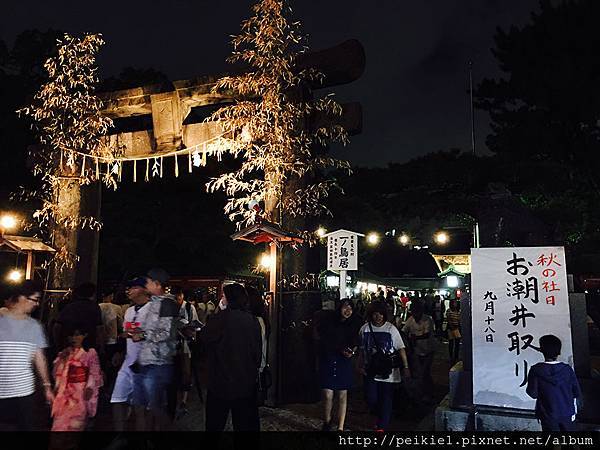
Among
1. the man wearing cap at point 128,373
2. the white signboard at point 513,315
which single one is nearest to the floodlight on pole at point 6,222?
the man wearing cap at point 128,373

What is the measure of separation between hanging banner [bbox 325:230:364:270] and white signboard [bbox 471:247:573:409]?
716 centimetres

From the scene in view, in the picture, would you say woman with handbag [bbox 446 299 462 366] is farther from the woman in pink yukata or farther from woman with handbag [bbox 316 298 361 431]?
the woman in pink yukata

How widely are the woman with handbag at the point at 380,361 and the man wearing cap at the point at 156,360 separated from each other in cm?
280

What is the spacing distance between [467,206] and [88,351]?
491 inches

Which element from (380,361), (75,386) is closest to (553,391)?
(380,361)

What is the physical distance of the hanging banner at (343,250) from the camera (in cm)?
1457

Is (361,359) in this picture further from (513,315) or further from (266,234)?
(266,234)

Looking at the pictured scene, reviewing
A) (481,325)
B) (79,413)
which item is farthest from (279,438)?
(481,325)

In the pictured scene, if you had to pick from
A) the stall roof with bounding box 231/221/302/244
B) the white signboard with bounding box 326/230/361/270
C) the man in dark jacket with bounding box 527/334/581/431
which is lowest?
the man in dark jacket with bounding box 527/334/581/431

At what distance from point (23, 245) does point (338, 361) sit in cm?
723

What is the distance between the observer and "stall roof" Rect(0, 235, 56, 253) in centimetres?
1062

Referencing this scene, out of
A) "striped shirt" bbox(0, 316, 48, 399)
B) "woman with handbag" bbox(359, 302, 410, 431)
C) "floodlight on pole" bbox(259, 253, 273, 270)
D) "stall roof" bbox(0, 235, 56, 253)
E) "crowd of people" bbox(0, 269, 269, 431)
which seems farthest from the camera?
"stall roof" bbox(0, 235, 56, 253)

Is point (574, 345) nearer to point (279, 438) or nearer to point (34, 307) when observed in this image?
point (279, 438)

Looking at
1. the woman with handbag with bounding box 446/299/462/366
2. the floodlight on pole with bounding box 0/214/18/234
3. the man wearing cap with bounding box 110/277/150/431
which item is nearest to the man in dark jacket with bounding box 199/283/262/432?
the man wearing cap with bounding box 110/277/150/431
